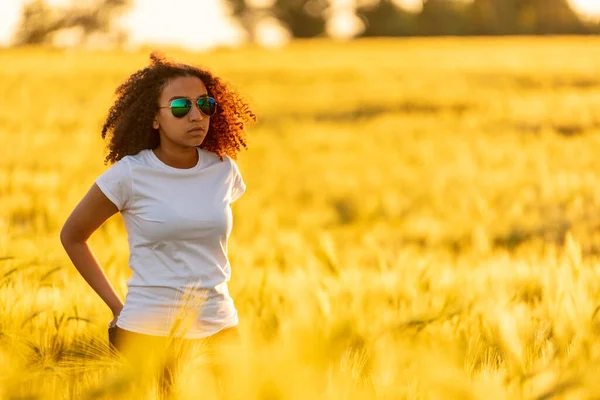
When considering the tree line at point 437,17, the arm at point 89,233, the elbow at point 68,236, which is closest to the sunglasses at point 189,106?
the arm at point 89,233

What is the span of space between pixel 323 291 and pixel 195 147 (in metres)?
0.75

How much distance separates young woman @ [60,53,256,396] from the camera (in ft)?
7.59

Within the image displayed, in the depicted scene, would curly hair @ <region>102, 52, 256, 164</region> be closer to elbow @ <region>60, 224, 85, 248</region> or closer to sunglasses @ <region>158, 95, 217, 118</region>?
sunglasses @ <region>158, 95, 217, 118</region>

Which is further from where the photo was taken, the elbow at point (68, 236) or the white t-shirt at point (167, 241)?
the elbow at point (68, 236)

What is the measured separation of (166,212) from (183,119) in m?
0.25

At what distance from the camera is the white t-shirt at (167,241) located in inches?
91.0

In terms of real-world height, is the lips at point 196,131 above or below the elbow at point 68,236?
above

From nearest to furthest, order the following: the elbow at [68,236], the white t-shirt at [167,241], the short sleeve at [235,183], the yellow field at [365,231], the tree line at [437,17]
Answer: the yellow field at [365,231] → the white t-shirt at [167,241] → the elbow at [68,236] → the short sleeve at [235,183] → the tree line at [437,17]

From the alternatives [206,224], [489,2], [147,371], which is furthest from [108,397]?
[489,2]

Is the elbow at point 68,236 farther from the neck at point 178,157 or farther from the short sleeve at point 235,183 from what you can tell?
the short sleeve at point 235,183

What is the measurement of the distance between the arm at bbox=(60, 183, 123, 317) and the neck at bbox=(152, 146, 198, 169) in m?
0.18

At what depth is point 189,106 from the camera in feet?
7.88

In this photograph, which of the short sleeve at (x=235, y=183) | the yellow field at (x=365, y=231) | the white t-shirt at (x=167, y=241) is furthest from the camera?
the short sleeve at (x=235, y=183)

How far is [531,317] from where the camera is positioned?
3008 mm
